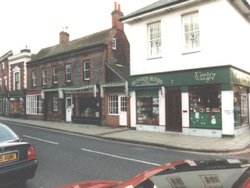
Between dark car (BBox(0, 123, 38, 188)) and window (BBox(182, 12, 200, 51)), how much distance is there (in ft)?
39.4

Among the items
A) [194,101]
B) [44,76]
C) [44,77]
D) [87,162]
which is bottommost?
[87,162]

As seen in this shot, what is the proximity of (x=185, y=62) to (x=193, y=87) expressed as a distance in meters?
1.53

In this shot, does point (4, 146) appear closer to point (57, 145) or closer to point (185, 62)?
point (57, 145)

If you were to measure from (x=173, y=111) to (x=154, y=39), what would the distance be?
4.82 metres

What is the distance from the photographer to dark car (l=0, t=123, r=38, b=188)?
5633 mm

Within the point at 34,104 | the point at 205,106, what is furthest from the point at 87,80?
the point at 205,106

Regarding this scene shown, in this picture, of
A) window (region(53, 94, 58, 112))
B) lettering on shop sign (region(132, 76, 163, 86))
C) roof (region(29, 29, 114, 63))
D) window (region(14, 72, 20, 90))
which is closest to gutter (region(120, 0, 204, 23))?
lettering on shop sign (region(132, 76, 163, 86))

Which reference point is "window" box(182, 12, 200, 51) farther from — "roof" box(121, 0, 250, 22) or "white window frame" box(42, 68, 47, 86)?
"white window frame" box(42, 68, 47, 86)

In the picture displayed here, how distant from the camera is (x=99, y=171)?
25.3 ft

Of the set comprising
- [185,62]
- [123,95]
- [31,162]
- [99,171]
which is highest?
[185,62]

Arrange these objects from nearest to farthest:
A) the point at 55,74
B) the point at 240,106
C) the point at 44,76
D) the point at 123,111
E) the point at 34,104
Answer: the point at 240,106
the point at 123,111
the point at 55,74
the point at 44,76
the point at 34,104

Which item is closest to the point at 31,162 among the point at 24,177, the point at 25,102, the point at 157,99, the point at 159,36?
the point at 24,177

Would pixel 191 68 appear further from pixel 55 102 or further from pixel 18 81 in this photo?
pixel 18 81

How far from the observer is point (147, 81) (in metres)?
17.8
